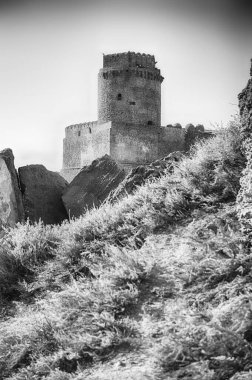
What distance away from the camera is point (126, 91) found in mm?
63500

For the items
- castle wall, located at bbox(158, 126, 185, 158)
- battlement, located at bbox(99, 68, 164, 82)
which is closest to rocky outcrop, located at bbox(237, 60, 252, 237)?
castle wall, located at bbox(158, 126, 185, 158)

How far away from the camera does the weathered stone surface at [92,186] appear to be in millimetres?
10116

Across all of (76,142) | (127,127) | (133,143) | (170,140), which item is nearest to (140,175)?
(133,143)

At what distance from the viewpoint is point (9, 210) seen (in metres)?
9.40

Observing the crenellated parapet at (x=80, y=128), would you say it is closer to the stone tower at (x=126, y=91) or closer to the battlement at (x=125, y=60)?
the stone tower at (x=126, y=91)

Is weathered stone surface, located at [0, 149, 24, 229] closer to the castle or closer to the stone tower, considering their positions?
the castle

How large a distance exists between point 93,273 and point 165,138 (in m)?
51.5

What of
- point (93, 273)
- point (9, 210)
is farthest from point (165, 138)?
→ point (93, 273)

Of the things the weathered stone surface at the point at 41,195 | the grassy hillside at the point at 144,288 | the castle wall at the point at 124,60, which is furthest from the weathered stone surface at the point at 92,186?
the castle wall at the point at 124,60

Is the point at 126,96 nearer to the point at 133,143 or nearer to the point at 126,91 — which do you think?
the point at 126,91

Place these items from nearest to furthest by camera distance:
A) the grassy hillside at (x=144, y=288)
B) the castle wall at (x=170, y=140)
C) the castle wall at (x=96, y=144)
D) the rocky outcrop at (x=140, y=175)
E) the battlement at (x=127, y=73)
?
the grassy hillside at (x=144, y=288) < the rocky outcrop at (x=140, y=175) < the castle wall at (x=96, y=144) < the castle wall at (x=170, y=140) < the battlement at (x=127, y=73)

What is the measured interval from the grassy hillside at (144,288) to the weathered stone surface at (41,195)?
8.87 feet

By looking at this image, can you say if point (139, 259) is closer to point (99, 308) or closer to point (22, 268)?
point (99, 308)

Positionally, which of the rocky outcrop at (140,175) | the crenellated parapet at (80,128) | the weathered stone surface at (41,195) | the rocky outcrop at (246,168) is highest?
the rocky outcrop at (246,168)
